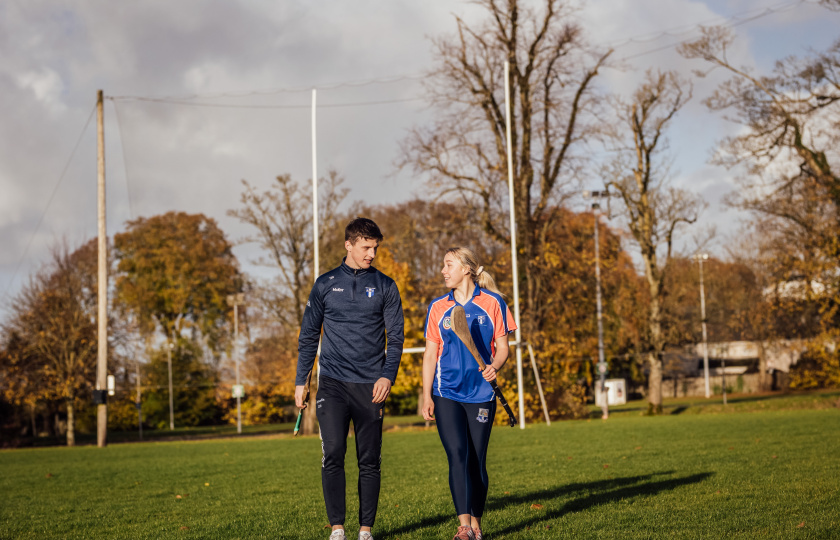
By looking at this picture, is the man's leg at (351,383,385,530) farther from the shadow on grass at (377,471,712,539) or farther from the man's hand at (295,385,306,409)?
the shadow on grass at (377,471,712,539)

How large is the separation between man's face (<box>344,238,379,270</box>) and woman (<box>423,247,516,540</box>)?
0.50 m

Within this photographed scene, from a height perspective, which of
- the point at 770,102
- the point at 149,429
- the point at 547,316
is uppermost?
the point at 770,102

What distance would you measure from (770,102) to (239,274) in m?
32.2

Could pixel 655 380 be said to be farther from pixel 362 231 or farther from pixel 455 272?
pixel 362 231

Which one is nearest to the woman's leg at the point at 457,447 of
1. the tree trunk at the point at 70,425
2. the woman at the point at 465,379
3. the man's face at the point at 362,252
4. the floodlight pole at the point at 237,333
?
the woman at the point at 465,379

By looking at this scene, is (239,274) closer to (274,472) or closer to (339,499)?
(274,472)

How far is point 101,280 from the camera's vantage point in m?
24.4

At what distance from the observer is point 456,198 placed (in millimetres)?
28125

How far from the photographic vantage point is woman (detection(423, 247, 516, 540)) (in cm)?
493

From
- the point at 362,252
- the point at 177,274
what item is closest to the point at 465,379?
the point at 362,252

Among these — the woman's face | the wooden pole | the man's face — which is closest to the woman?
the woman's face

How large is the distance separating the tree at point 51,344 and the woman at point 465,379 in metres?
32.7

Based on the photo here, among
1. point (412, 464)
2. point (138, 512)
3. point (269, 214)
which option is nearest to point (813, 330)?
point (269, 214)

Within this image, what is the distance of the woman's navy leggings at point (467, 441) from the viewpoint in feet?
16.1
